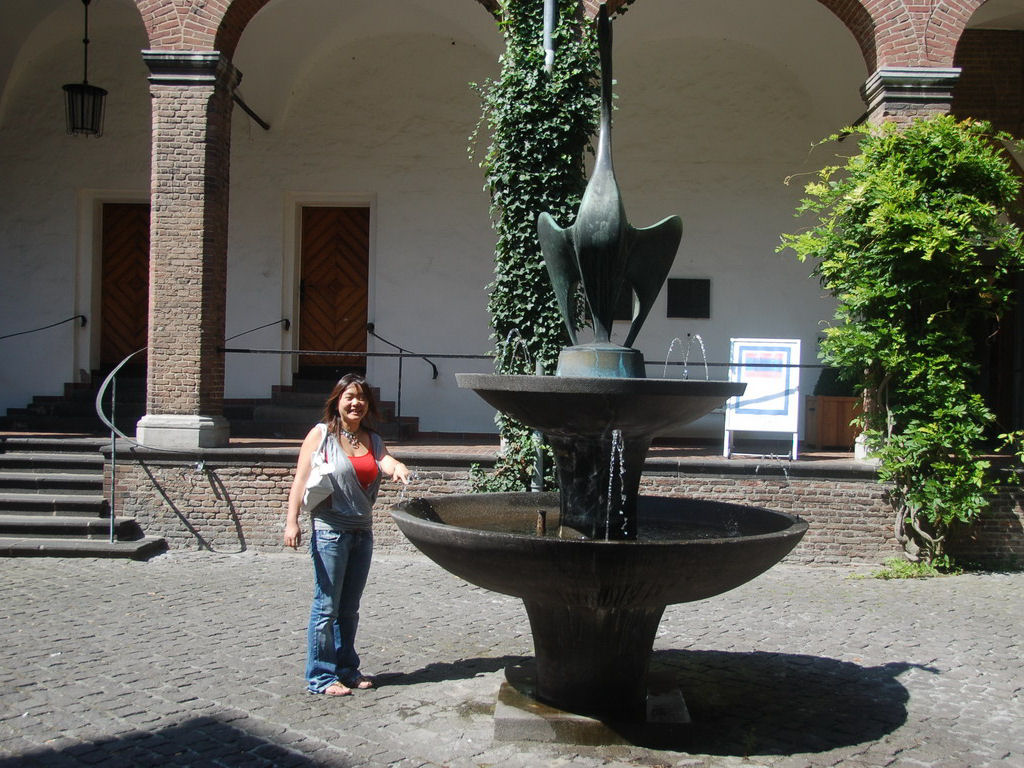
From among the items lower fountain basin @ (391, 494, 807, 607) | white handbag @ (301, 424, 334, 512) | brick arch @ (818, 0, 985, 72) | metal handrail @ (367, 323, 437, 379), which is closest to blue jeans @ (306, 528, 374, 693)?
white handbag @ (301, 424, 334, 512)

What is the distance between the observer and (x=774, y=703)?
16.1 ft

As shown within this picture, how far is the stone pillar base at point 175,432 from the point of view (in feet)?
31.6

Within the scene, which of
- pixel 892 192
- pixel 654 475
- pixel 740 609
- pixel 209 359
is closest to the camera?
pixel 740 609

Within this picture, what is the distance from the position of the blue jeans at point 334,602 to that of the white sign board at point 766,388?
18.4 feet

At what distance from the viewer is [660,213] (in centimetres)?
1298

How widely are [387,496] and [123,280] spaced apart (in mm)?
6234

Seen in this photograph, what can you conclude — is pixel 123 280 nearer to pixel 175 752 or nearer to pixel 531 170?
pixel 531 170

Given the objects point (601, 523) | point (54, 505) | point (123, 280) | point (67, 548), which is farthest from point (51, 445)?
point (601, 523)

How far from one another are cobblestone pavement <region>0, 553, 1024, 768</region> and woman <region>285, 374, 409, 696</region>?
192 millimetres

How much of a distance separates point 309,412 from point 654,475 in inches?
185

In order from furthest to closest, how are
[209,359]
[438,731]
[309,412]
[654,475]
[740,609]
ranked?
1. [309,412]
2. [209,359]
3. [654,475]
4. [740,609]
5. [438,731]

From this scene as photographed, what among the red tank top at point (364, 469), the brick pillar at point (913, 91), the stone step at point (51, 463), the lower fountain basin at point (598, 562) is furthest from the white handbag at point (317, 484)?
the brick pillar at point (913, 91)

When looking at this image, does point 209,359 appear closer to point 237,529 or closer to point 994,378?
point 237,529

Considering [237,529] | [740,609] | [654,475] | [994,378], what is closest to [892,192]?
[654,475]
